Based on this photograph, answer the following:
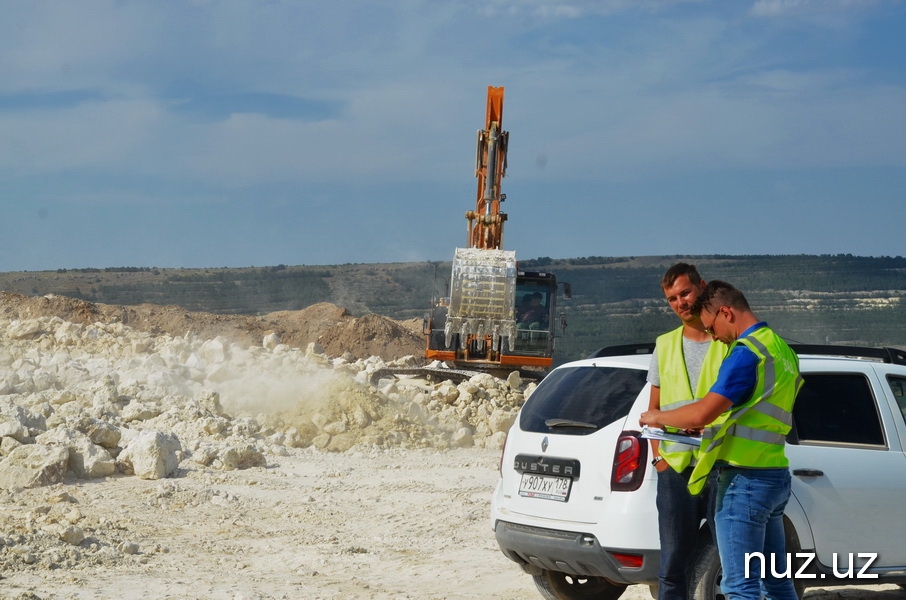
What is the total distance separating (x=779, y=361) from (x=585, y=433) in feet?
5.07

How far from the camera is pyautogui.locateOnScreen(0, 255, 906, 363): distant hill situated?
2256 inches

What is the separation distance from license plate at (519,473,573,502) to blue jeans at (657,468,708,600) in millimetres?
833

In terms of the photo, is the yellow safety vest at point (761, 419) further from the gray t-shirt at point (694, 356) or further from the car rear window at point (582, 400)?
the car rear window at point (582, 400)

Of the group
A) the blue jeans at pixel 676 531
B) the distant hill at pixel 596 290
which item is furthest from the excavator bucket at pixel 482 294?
the distant hill at pixel 596 290

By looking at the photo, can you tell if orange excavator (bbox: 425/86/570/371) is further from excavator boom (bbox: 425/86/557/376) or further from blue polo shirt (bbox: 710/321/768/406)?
blue polo shirt (bbox: 710/321/768/406)

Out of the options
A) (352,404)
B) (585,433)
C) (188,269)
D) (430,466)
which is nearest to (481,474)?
(430,466)

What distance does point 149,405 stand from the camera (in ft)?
54.6

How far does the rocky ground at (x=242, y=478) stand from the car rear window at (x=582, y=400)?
1.60 metres

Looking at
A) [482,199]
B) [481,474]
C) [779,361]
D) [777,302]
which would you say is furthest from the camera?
[777,302]

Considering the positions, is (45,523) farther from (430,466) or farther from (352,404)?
(352,404)

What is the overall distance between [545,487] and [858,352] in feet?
6.66

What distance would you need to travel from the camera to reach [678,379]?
546 centimetres

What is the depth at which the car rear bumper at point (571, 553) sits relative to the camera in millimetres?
5770

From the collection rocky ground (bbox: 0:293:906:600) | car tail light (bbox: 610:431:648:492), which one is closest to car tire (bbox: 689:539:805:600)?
car tail light (bbox: 610:431:648:492)
